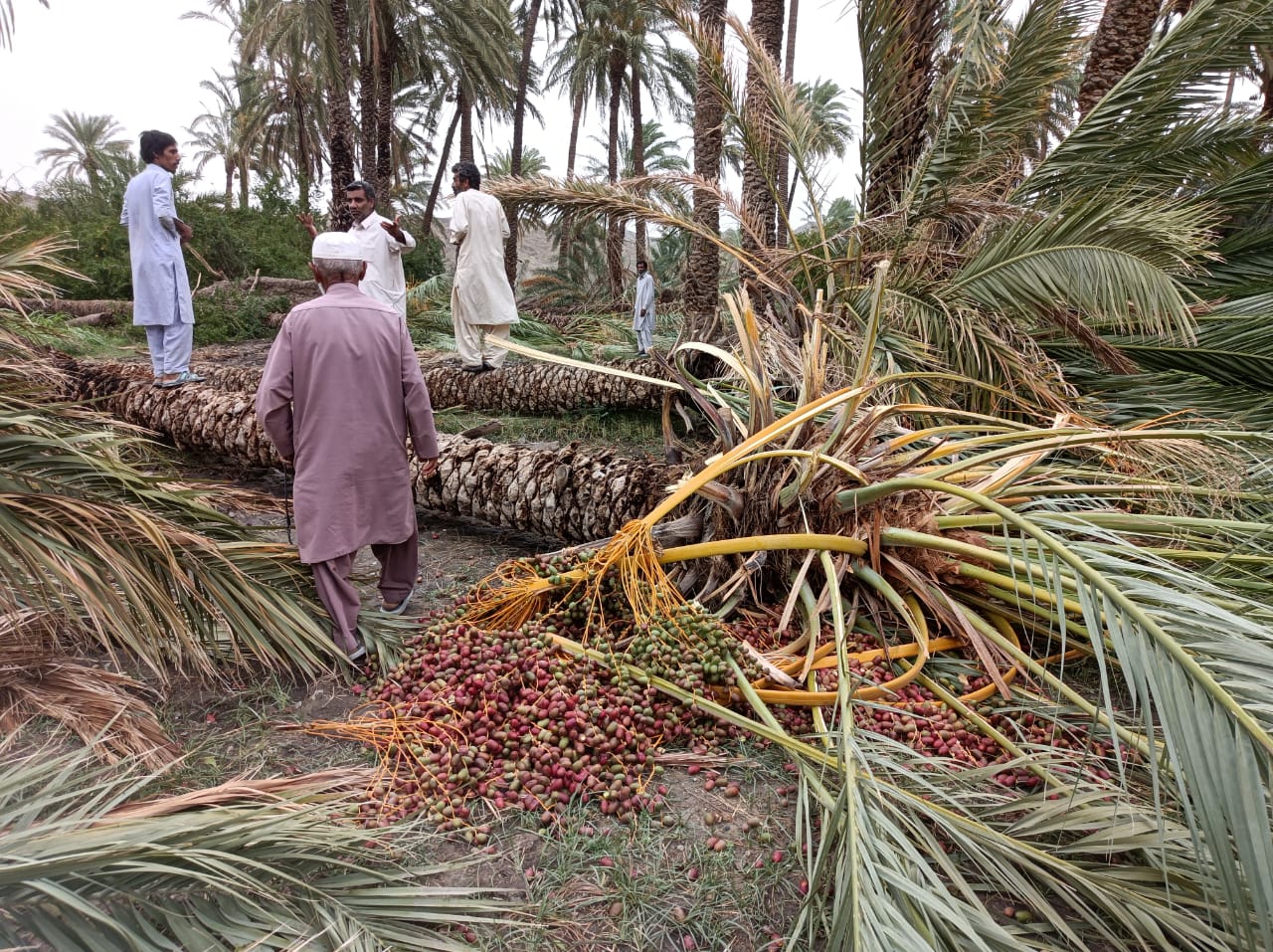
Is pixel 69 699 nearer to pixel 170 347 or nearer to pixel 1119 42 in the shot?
pixel 170 347

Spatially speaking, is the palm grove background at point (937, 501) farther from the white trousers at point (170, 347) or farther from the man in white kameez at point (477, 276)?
the man in white kameez at point (477, 276)

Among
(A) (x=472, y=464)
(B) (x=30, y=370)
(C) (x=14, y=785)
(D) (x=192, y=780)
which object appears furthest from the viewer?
(A) (x=472, y=464)

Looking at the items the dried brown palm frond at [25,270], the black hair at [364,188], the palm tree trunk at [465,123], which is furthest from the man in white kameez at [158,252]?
the palm tree trunk at [465,123]

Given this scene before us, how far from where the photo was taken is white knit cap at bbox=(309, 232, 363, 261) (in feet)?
11.0

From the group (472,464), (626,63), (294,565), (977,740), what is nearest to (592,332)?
(472,464)

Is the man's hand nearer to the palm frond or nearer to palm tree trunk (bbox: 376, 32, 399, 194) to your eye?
the palm frond

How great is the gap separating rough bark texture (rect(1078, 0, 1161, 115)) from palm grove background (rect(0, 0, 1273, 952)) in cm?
2

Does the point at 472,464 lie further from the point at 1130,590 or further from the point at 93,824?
the point at 1130,590

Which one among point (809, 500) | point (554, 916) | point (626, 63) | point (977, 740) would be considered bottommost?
point (554, 916)

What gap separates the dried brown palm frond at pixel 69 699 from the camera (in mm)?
2346

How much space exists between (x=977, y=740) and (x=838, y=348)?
225cm

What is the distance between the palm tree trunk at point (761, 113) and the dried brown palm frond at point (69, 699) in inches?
200

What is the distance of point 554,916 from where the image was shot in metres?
1.96

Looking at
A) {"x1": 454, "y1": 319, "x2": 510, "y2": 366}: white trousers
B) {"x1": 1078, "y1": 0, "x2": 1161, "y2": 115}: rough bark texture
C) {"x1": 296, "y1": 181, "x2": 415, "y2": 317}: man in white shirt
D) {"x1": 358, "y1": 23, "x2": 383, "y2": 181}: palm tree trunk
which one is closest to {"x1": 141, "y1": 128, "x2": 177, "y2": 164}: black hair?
{"x1": 296, "y1": 181, "x2": 415, "y2": 317}: man in white shirt
